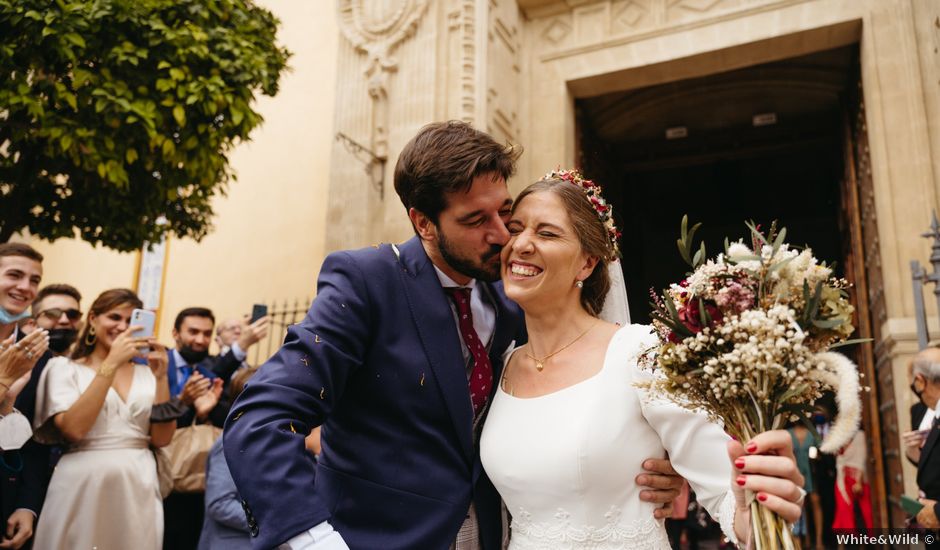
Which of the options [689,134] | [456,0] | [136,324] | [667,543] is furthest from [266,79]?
[689,134]

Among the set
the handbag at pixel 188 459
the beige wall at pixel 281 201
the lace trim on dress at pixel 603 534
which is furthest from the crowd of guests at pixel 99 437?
the beige wall at pixel 281 201

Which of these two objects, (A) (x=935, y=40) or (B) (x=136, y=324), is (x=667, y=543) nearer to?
(B) (x=136, y=324)

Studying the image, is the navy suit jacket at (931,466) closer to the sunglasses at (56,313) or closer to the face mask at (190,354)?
the face mask at (190,354)

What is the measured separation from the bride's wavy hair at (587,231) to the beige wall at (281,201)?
737 centimetres

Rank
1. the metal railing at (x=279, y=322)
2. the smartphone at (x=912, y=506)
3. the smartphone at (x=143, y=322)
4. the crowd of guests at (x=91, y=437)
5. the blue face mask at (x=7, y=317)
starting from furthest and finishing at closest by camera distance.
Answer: the metal railing at (x=279, y=322)
the smartphone at (x=912, y=506)
the smartphone at (x=143, y=322)
the blue face mask at (x=7, y=317)
the crowd of guests at (x=91, y=437)

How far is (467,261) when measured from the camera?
2.38m

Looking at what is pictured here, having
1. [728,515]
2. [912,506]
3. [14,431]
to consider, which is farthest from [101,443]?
[912,506]

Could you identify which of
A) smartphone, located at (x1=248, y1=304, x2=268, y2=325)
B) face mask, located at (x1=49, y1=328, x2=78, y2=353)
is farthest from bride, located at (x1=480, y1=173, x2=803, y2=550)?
face mask, located at (x1=49, y1=328, x2=78, y2=353)

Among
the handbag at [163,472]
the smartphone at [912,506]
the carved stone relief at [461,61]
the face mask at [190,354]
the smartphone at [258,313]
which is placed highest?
the carved stone relief at [461,61]

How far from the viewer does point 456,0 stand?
7730mm

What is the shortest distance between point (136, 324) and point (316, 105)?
21.9 ft

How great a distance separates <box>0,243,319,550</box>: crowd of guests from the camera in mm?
3691

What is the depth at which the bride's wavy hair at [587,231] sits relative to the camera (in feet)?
8.15

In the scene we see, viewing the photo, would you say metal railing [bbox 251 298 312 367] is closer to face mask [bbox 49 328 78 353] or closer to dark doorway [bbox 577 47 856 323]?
dark doorway [bbox 577 47 856 323]
